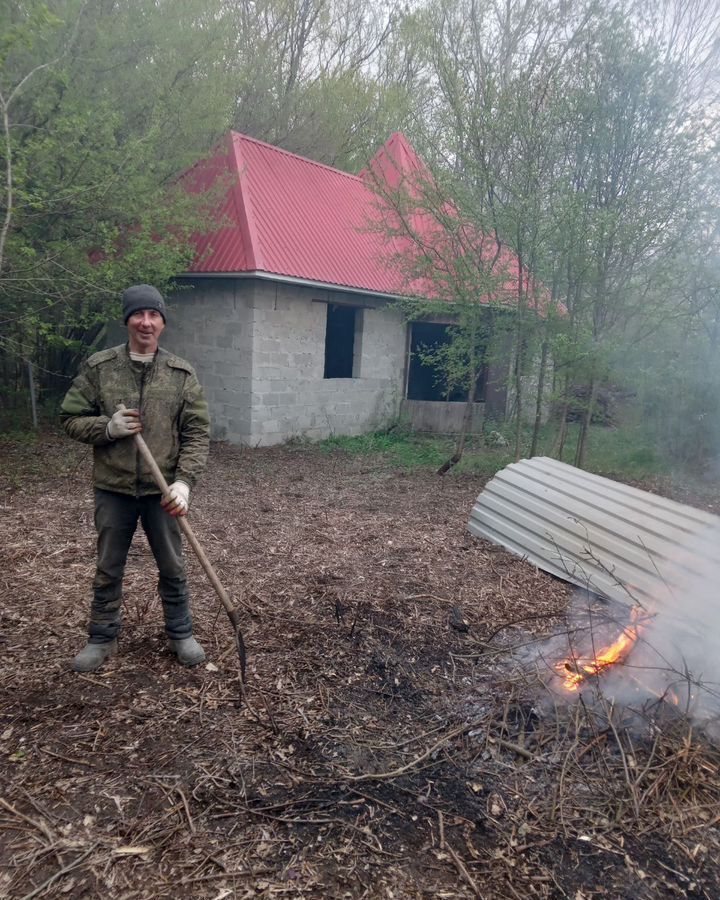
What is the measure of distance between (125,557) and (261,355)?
677cm

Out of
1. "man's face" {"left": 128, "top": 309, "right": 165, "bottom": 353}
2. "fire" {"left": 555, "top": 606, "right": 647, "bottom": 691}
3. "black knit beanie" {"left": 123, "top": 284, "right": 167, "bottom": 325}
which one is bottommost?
"fire" {"left": 555, "top": 606, "right": 647, "bottom": 691}

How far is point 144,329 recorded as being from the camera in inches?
129

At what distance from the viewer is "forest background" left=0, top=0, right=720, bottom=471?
745cm

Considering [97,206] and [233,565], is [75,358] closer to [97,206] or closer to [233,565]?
[97,206]

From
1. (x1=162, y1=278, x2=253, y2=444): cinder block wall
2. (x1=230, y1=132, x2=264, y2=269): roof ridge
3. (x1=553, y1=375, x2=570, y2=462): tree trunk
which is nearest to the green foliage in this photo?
(x1=553, y1=375, x2=570, y2=462): tree trunk

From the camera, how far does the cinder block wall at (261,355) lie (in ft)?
32.4

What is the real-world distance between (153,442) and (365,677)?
5.48ft

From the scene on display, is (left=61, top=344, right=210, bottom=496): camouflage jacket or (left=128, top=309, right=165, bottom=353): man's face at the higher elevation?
(left=128, top=309, right=165, bottom=353): man's face

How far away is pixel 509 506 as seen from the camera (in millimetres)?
5859

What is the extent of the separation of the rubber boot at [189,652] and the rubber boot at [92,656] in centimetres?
34

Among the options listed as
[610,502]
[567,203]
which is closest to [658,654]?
[610,502]

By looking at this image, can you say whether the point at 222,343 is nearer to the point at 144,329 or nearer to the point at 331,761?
the point at 144,329

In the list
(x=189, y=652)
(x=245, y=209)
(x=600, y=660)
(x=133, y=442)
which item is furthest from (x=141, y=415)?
(x=245, y=209)

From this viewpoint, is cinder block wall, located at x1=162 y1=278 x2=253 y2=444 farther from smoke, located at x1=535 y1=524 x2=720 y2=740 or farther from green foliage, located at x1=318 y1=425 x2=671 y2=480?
smoke, located at x1=535 y1=524 x2=720 y2=740
